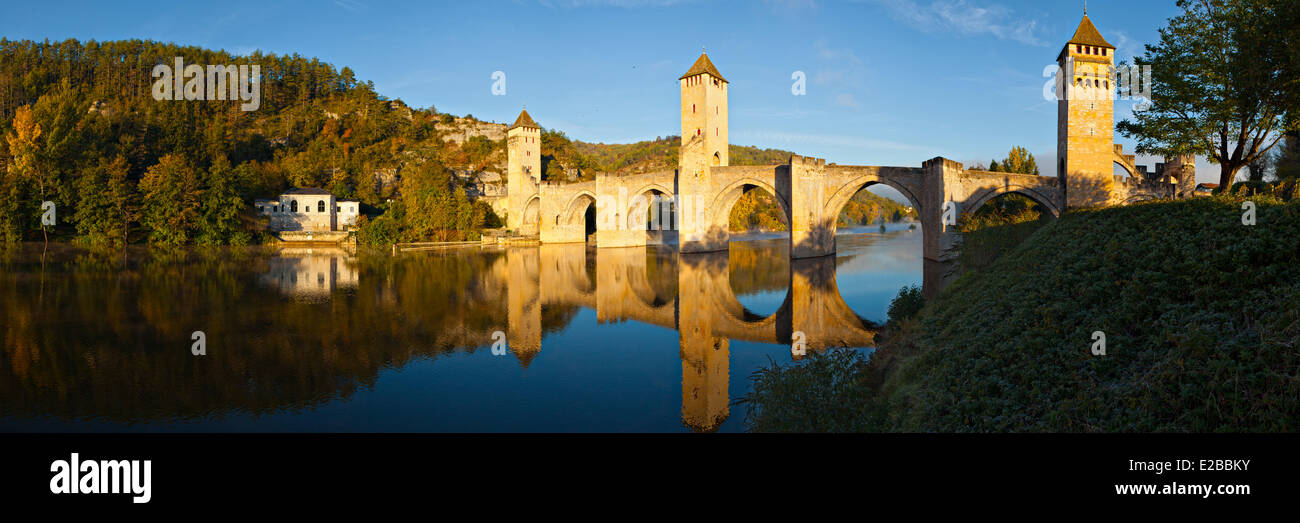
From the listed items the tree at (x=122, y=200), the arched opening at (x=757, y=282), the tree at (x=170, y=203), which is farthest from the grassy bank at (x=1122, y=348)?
the tree at (x=122, y=200)

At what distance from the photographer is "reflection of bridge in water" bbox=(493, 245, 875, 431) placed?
1084 centimetres

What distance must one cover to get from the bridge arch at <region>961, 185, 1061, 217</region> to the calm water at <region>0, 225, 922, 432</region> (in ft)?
25.1

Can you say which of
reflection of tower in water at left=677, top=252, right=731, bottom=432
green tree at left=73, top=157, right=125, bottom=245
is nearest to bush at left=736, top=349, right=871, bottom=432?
reflection of tower in water at left=677, top=252, right=731, bottom=432

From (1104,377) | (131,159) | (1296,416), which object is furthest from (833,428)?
(131,159)

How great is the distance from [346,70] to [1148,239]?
9987 centimetres

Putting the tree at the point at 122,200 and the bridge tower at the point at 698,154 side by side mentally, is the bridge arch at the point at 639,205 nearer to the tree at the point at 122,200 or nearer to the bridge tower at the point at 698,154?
the bridge tower at the point at 698,154

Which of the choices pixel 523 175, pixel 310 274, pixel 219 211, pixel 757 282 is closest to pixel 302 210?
pixel 219 211

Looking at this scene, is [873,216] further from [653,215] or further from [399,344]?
[399,344]

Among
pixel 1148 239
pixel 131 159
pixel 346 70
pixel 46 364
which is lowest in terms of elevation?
pixel 46 364

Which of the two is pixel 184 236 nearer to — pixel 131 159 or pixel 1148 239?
pixel 131 159

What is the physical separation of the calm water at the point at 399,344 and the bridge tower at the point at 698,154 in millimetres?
10505

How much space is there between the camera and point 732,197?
37156 millimetres

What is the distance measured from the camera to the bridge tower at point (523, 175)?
181ft

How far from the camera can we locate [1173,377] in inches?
164
